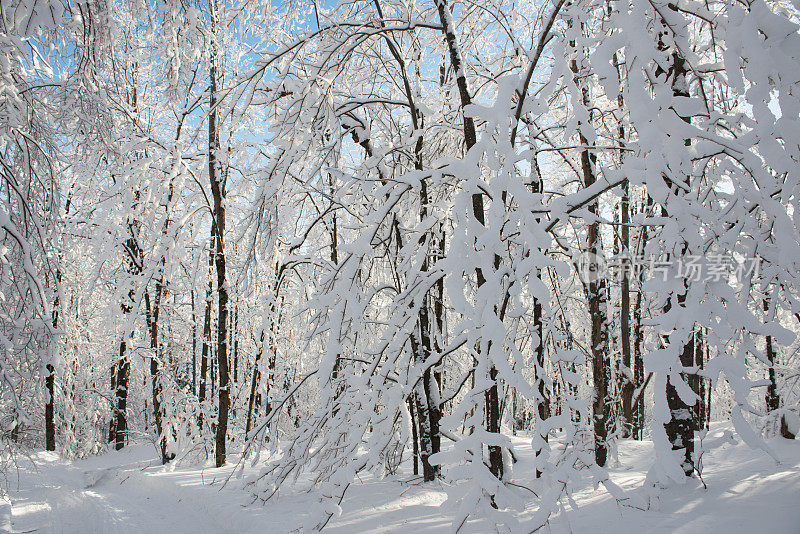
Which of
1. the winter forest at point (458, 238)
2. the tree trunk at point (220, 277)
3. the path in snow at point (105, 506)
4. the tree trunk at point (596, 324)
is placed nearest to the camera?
the winter forest at point (458, 238)

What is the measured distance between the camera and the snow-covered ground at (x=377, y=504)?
102 inches

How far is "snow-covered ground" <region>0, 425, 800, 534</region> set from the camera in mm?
2602

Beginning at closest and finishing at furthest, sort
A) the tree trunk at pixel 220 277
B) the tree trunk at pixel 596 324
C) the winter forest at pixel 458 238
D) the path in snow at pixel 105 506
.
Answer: the winter forest at pixel 458 238 < the tree trunk at pixel 596 324 < the path in snow at pixel 105 506 < the tree trunk at pixel 220 277

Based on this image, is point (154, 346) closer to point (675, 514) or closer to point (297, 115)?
point (297, 115)

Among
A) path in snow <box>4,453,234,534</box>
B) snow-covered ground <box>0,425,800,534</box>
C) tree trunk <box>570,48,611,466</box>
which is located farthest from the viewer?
path in snow <box>4,453,234,534</box>

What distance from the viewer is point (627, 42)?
147 centimetres

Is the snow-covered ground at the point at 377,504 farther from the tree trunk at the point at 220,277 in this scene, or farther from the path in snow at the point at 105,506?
the tree trunk at the point at 220,277

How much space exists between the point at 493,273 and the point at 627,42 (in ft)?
2.91

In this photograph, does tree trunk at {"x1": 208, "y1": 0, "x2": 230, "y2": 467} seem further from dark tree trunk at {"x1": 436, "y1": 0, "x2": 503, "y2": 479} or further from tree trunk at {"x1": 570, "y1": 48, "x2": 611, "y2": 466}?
tree trunk at {"x1": 570, "y1": 48, "x2": 611, "y2": 466}

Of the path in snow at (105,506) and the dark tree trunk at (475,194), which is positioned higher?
the dark tree trunk at (475,194)

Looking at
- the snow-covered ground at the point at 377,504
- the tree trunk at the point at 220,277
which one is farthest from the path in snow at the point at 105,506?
the tree trunk at the point at 220,277

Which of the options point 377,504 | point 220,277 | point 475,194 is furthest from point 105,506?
point 475,194

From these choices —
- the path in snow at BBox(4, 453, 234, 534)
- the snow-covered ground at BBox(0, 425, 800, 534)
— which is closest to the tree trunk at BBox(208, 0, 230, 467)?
the snow-covered ground at BBox(0, 425, 800, 534)

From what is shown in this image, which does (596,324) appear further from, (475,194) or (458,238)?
(458,238)
